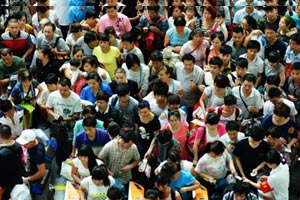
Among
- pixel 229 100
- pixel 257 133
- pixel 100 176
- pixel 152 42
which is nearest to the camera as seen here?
pixel 100 176

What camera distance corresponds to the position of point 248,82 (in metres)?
11.1

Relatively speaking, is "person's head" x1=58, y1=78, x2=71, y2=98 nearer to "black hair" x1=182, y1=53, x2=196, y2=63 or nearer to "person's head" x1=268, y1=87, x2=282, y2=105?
"black hair" x1=182, y1=53, x2=196, y2=63

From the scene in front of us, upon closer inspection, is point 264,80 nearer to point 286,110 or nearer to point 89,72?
point 286,110

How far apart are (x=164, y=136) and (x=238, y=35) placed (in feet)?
9.80

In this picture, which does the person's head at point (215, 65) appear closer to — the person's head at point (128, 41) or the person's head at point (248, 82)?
the person's head at point (248, 82)

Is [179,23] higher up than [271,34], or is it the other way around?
[179,23]

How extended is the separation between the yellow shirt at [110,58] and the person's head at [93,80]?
3.03ft

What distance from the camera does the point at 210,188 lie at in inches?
393

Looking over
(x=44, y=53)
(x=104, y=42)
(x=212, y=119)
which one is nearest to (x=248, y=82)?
(x=212, y=119)

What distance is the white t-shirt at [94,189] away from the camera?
9.36m

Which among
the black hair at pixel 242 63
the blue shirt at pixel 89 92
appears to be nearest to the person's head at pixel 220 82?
the black hair at pixel 242 63

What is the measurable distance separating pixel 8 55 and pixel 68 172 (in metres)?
2.46

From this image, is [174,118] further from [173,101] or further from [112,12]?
[112,12]

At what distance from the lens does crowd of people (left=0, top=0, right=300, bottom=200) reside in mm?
9750
